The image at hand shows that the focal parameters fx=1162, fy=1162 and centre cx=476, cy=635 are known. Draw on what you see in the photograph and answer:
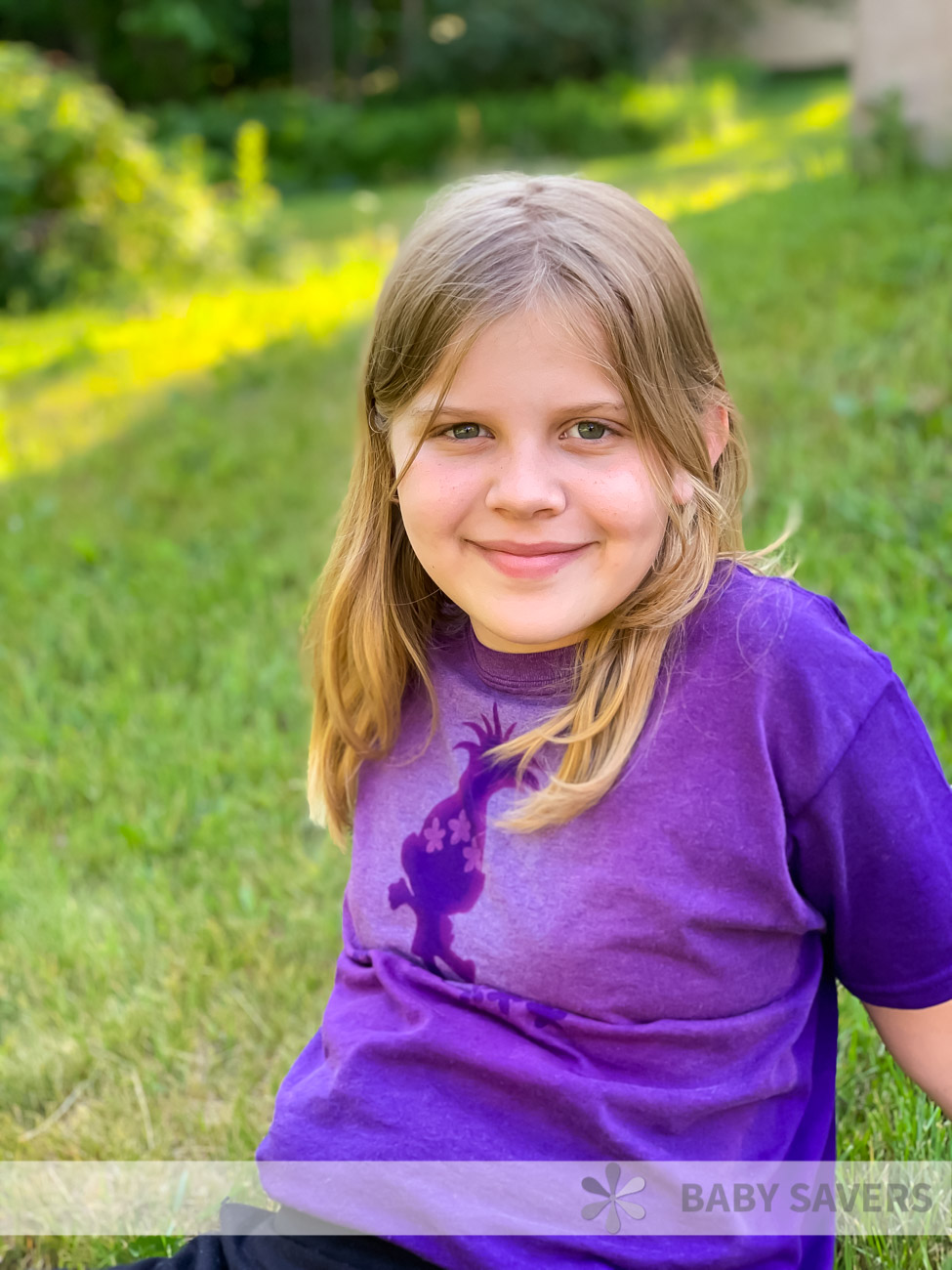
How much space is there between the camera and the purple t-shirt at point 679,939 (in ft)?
3.76

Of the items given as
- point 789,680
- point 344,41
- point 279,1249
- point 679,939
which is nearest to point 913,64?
point 789,680

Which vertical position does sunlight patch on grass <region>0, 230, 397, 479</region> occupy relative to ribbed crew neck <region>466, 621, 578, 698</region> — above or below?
above

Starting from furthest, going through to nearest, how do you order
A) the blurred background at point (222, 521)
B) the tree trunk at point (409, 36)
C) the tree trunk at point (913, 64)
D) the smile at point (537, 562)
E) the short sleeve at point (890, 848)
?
the tree trunk at point (409, 36) < the tree trunk at point (913, 64) < the blurred background at point (222, 521) < the smile at point (537, 562) < the short sleeve at point (890, 848)

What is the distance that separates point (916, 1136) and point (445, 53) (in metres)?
23.6

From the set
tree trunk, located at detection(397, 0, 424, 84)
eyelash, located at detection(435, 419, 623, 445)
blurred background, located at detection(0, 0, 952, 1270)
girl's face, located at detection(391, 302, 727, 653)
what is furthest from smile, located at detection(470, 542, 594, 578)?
tree trunk, located at detection(397, 0, 424, 84)

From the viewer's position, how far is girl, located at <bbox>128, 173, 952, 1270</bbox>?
1.16 metres

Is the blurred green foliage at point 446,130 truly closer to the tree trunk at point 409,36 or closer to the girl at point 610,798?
the tree trunk at point 409,36

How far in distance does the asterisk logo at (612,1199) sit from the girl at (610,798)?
0.05 ft

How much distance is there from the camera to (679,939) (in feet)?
3.96

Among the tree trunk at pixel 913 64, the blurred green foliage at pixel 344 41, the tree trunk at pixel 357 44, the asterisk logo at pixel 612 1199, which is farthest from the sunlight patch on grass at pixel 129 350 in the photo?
the tree trunk at pixel 357 44

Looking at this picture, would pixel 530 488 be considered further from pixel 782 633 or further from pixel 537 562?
pixel 782 633

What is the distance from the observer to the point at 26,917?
234cm

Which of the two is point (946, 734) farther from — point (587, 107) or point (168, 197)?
point (587, 107)

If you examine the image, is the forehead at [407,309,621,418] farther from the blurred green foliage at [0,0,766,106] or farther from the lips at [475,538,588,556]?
the blurred green foliage at [0,0,766,106]
